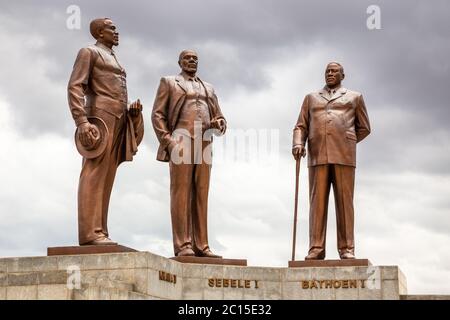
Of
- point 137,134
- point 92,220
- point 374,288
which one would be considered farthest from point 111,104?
point 374,288

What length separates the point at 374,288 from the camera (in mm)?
19859

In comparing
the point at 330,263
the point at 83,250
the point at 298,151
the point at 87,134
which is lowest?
the point at 83,250

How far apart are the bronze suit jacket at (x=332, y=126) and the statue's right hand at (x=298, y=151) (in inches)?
4.1

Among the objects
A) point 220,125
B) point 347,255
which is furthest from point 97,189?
point 347,255

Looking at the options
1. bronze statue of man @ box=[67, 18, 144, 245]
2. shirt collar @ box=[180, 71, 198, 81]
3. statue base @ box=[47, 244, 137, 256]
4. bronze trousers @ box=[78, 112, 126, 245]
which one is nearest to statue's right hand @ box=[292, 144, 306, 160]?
shirt collar @ box=[180, 71, 198, 81]

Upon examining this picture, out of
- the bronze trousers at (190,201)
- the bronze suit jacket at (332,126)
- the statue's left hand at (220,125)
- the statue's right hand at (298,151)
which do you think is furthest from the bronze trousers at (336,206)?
the bronze trousers at (190,201)

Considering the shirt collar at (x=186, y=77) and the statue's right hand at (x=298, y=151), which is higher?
the shirt collar at (x=186, y=77)

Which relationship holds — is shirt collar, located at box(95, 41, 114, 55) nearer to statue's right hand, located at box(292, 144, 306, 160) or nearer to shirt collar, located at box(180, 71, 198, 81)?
shirt collar, located at box(180, 71, 198, 81)

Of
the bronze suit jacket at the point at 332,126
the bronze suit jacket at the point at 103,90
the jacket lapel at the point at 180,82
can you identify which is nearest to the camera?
the bronze suit jacket at the point at 103,90

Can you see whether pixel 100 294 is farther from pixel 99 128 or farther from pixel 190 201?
pixel 190 201

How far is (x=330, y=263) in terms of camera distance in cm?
2022

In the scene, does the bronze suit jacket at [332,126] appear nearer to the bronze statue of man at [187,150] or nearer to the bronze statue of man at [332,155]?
the bronze statue of man at [332,155]

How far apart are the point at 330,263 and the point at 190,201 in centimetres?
298

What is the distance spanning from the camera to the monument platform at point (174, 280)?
16.4 meters
